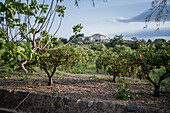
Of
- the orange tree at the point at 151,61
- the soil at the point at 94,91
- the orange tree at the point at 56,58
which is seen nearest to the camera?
the soil at the point at 94,91

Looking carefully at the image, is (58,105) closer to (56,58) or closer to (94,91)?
(94,91)

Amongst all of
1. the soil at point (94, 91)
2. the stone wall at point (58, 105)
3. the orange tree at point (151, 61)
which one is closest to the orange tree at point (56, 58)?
the soil at point (94, 91)

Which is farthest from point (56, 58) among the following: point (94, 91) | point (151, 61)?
point (151, 61)

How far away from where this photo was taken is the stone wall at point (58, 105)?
3428 mm

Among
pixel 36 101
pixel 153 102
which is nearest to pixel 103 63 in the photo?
pixel 153 102

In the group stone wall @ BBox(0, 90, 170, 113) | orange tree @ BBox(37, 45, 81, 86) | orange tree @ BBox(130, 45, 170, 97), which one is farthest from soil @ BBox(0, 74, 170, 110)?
orange tree @ BBox(37, 45, 81, 86)

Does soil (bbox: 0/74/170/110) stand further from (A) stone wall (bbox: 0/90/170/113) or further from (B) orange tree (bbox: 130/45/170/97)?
(B) orange tree (bbox: 130/45/170/97)

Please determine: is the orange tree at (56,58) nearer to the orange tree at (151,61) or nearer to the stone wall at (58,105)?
the stone wall at (58,105)

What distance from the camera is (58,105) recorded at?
387 cm

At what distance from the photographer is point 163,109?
326cm

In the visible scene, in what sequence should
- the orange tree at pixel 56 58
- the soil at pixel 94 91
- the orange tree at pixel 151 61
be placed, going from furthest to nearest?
the orange tree at pixel 56 58 < the orange tree at pixel 151 61 < the soil at pixel 94 91

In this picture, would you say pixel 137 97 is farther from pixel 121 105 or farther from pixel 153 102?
pixel 121 105

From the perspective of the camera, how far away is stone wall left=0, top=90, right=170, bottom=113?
3.43 meters

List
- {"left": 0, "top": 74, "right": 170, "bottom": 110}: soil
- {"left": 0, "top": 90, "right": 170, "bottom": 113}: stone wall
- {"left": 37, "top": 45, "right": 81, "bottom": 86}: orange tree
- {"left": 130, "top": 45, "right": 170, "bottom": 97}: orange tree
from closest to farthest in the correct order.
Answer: {"left": 0, "top": 90, "right": 170, "bottom": 113}: stone wall → {"left": 0, "top": 74, "right": 170, "bottom": 110}: soil → {"left": 130, "top": 45, "right": 170, "bottom": 97}: orange tree → {"left": 37, "top": 45, "right": 81, "bottom": 86}: orange tree
